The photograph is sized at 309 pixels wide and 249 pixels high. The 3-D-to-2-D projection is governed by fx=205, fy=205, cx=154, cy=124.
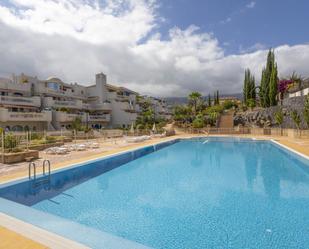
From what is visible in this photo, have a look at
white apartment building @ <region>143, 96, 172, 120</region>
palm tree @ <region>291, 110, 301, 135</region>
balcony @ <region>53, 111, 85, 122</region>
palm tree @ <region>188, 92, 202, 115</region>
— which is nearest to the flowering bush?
palm tree @ <region>291, 110, 301, 135</region>

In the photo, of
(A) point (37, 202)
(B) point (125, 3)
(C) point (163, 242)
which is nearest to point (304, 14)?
(B) point (125, 3)

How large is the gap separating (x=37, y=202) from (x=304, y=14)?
24523 millimetres

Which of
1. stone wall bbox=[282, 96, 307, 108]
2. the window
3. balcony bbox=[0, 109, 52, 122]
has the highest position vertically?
the window

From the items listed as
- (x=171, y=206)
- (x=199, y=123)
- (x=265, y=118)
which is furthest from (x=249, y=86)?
(x=171, y=206)

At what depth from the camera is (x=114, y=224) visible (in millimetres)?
5570

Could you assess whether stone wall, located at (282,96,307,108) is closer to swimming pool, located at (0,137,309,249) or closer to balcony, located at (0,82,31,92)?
swimming pool, located at (0,137,309,249)

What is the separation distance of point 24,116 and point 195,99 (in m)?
36.1

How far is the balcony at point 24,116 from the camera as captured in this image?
2281cm

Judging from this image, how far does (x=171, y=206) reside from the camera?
22.2ft

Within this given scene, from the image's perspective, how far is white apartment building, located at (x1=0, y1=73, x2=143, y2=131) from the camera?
25609 mm

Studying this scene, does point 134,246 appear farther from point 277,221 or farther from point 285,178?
point 285,178

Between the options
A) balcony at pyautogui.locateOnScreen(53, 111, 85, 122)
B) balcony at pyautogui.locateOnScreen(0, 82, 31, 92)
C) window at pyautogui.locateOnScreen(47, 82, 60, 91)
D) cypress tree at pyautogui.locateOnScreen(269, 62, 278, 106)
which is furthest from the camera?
cypress tree at pyautogui.locateOnScreen(269, 62, 278, 106)

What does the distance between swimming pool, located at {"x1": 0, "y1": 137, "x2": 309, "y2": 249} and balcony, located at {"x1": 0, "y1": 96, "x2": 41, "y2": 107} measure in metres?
20.1

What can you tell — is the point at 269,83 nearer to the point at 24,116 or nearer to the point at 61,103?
the point at 61,103
